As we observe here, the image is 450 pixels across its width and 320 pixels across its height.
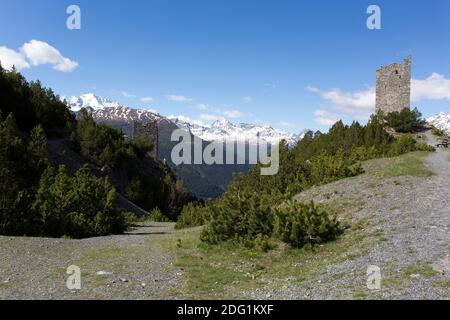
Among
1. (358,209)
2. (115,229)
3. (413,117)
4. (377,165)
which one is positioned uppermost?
(413,117)

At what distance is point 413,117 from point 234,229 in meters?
42.9

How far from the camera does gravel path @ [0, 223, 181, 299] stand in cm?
1136

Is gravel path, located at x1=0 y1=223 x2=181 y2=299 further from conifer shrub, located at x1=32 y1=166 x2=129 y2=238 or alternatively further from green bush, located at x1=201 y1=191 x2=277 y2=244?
conifer shrub, located at x1=32 y1=166 x2=129 y2=238

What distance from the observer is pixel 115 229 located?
88.5 feet

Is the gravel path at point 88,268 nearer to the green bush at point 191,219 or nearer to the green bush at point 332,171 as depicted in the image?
the green bush at point 191,219

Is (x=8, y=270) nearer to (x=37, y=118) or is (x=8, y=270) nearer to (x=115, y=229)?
(x=115, y=229)

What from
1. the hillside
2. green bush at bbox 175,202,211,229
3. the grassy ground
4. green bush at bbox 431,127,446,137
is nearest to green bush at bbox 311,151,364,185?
the hillside

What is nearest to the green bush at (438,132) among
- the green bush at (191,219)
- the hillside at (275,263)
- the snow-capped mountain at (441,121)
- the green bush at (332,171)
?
the snow-capped mountain at (441,121)

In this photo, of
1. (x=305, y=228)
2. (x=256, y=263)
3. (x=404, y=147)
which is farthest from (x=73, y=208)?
(x=404, y=147)

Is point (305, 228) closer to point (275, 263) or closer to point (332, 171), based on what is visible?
point (275, 263)

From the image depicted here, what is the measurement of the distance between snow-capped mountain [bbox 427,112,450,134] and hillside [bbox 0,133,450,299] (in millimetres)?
39537

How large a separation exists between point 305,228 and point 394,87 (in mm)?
48194

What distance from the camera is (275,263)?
1473cm
